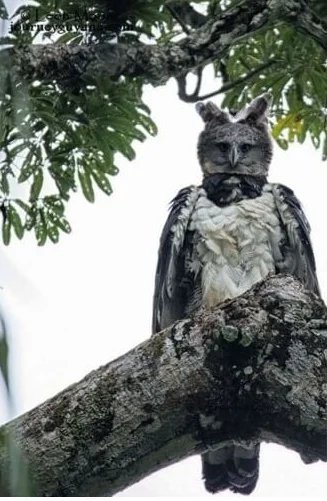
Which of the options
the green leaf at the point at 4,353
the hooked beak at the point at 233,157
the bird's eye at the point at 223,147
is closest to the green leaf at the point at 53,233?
the hooked beak at the point at 233,157

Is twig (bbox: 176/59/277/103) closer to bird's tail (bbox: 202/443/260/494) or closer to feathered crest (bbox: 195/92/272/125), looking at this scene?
feathered crest (bbox: 195/92/272/125)

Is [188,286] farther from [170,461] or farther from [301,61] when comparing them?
[170,461]

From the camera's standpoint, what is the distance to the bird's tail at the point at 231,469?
3.19 m

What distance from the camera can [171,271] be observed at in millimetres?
4289

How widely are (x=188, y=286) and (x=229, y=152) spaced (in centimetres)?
101

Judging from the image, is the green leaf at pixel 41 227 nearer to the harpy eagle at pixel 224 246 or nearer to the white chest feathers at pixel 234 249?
the harpy eagle at pixel 224 246

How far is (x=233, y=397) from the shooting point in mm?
2221

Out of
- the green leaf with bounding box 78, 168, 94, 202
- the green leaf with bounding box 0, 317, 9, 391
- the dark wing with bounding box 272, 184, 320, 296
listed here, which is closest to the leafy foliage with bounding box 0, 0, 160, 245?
the green leaf with bounding box 78, 168, 94, 202

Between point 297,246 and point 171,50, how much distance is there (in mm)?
1185

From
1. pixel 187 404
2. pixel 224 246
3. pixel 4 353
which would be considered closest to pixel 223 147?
pixel 224 246

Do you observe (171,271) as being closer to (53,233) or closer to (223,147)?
(53,233)

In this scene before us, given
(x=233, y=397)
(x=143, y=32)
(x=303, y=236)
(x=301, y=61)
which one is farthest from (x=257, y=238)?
(x=233, y=397)

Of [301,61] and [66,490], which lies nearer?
[66,490]

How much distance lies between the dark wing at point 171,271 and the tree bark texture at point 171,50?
0.92 meters
